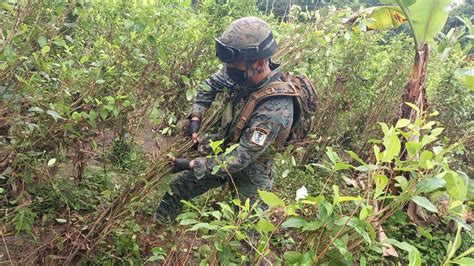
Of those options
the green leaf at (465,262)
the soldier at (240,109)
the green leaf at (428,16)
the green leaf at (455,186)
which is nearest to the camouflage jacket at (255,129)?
the soldier at (240,109)

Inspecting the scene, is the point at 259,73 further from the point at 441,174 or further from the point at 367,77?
the point at 367,77

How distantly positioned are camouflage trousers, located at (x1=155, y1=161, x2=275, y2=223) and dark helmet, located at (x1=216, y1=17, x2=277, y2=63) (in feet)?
2.48

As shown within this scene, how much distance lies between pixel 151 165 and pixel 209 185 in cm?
62

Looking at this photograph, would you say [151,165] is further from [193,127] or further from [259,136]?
[259,136]

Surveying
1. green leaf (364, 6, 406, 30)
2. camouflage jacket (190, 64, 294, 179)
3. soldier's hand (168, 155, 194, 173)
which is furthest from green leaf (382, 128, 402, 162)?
green leaf (364, 6, 406, 30)

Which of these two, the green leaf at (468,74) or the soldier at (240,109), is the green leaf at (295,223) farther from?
the soldier at (240,109)

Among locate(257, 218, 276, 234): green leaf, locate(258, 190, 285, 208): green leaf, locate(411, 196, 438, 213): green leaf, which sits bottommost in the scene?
locate(257, 218, 276, 234): green leaf

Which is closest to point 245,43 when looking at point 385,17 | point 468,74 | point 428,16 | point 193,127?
point 193,127

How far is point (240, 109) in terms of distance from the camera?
2756 mm

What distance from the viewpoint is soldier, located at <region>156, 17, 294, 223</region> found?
2596 mm

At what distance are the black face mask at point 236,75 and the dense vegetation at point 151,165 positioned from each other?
1.06 feet

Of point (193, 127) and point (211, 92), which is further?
point (211, 92)

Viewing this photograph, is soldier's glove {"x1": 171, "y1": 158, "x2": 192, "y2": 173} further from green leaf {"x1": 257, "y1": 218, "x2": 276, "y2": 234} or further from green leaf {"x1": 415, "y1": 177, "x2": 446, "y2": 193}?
green leaf {"x1": 415, "y1": 177, "x2": 446, "y2": 193}

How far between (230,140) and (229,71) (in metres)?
0.46
